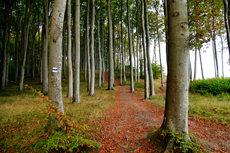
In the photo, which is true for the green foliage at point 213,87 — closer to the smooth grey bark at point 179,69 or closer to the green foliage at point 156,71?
the smooth grey bark at point 179,69

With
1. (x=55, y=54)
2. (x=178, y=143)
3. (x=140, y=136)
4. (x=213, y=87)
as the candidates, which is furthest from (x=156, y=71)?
(x=55, y=54)

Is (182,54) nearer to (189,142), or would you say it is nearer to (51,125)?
(189,142)

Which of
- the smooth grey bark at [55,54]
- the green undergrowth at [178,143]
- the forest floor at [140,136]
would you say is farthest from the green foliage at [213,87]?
the smooth grey bark at [55,54]

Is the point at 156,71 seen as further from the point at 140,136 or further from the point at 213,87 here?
the point at 140,136

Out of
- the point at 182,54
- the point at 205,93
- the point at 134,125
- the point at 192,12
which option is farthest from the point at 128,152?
the point at 205,93

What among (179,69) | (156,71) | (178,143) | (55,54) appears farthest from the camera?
(156,71)

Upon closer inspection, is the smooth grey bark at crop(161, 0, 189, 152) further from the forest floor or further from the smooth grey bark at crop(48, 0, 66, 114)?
the smooth grey bark at crop(48, 0, 66, 114)

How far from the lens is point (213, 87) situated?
12.4 metres

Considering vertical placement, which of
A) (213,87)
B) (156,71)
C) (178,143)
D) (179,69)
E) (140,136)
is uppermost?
(156,71)

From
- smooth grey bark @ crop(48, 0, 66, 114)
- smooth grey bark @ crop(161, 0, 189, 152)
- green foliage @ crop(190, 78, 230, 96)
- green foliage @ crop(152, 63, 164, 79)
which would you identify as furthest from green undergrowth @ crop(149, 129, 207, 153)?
green foliage @ crop(152, 63, 164, 79)

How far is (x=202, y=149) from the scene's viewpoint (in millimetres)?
2928

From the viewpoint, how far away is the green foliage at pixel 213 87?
38.2 ft

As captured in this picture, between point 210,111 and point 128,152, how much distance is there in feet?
17.2

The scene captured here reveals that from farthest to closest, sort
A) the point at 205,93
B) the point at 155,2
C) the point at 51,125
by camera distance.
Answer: the point at 155,2, the point at 205,93, the point at 51,125
